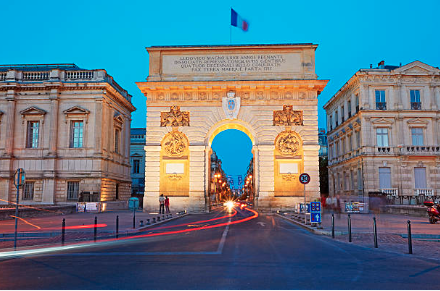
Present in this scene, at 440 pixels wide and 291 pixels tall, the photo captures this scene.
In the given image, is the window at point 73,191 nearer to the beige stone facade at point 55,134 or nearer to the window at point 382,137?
the beige stone facade at point 55,134

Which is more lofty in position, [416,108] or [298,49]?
Answer: [298,49]

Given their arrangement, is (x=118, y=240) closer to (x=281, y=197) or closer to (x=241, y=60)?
(x=281, y=197)

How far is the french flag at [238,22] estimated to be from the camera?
109 feet

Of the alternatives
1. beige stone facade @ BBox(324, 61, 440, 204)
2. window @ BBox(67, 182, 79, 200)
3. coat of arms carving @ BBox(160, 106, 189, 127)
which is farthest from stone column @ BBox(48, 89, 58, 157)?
beige stone facade @ BBox(324, 61, 440, 204)

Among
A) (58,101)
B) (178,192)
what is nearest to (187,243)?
(178,192)

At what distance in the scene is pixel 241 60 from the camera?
3319 cm

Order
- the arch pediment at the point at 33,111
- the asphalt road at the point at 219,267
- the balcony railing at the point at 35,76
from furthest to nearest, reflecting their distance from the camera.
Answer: the balcony railing at the point at 35,76, the arch pediment at the point at 33,111, the asphalt road at the point at 219,267

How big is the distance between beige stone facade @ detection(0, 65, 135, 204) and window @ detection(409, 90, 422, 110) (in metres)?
29.2

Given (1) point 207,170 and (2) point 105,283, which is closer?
(2) point 105,283

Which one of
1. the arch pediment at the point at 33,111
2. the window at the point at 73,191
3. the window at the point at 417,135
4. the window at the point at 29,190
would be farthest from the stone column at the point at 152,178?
the window at the point at 417,135

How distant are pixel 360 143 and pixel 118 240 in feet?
105

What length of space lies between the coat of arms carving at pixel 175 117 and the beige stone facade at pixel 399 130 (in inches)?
705

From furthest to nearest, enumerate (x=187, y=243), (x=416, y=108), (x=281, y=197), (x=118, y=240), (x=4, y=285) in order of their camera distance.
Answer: (x=416, y=108), (x=281, y=197), (x=118, y=240), (x=187, y=243), (x=4, y=285)

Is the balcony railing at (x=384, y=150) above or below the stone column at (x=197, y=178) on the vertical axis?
above
